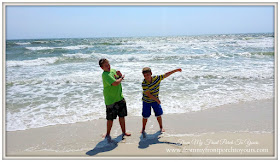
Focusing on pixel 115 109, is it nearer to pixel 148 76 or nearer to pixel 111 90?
pixel 111 90

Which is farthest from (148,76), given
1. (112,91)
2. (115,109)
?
(115,109)

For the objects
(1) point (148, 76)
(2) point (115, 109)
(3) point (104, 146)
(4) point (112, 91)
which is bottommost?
(3) point (104, 146)

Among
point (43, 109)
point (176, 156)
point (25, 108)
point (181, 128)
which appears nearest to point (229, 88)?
point (181, 128)

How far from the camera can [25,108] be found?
5.92 meters

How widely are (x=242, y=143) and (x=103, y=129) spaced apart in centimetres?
281

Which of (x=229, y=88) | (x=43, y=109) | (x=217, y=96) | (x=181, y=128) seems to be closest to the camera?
(x=181, y=128)

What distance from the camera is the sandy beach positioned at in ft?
11.5

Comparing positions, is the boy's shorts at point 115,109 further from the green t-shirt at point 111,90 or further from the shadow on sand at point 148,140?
the shadow on sand at point 148,140

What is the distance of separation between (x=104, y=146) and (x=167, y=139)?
1.20m

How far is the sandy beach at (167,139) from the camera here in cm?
351

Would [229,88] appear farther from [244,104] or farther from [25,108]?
[25,108]

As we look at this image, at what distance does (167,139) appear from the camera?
3930 millimetres

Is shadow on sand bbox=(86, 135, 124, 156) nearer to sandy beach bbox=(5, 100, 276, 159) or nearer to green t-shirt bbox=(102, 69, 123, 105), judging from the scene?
sandy beach bbox=(5, 100, 276, 159)

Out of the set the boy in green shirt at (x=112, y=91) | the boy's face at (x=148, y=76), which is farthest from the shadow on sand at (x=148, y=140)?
the boy's face at (x=148, y=76)
